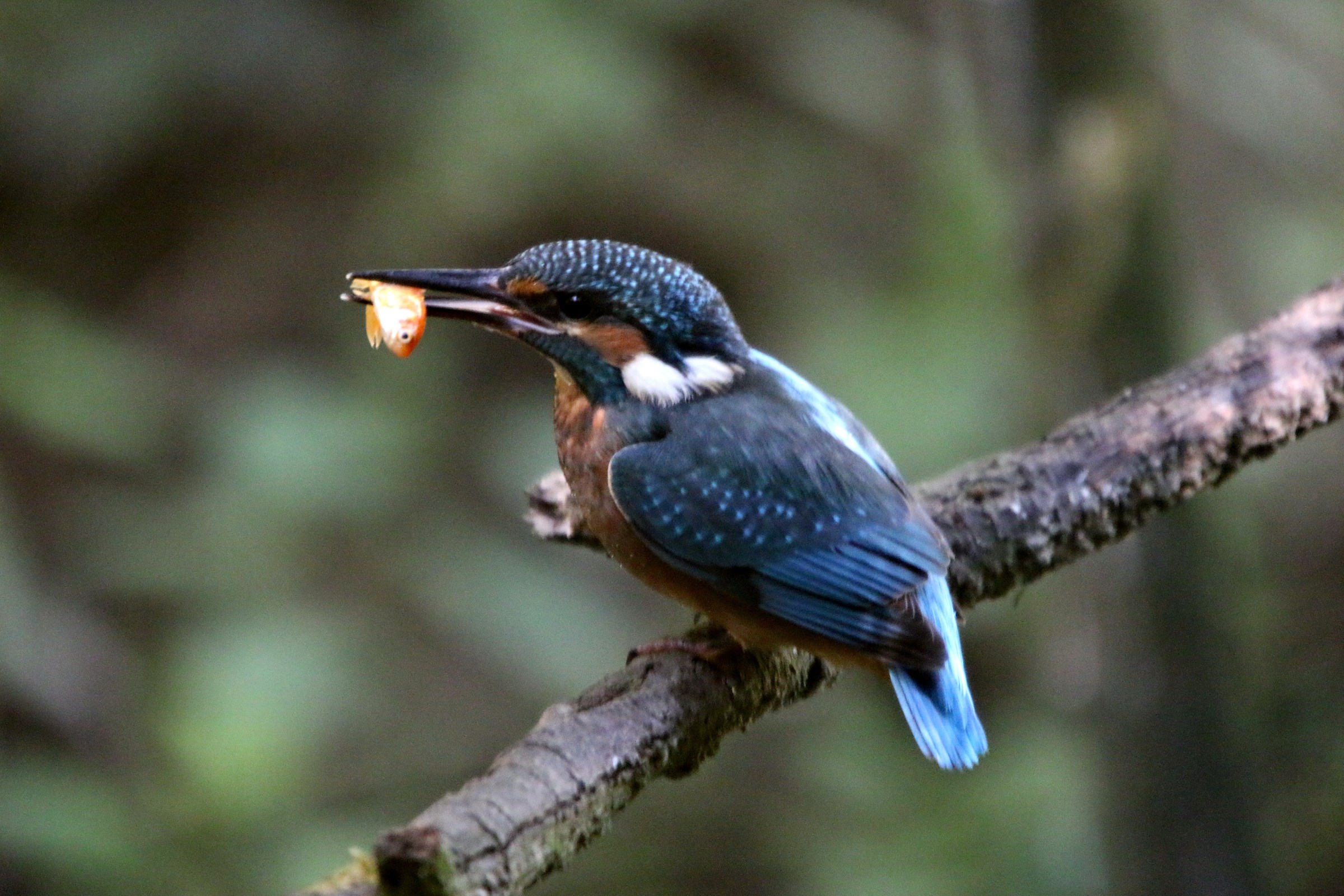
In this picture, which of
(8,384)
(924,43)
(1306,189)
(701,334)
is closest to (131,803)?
(8,384)

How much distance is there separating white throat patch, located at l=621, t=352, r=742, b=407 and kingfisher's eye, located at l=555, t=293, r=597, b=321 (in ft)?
0.35

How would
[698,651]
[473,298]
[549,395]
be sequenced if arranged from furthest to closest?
[549,395] < [473,298] < [698,651]

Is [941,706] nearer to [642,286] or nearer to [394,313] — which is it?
[642,286]

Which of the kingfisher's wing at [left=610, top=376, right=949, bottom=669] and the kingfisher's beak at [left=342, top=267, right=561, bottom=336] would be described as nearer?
the kingfisher's wing at [left=610, top=376, right=949, bottom=669]

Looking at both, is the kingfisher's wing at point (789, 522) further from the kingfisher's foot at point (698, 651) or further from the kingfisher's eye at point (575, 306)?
the kingfisher's eye at point (575, 306)

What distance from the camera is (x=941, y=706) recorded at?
213cm

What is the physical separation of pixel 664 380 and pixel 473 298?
0.34 m

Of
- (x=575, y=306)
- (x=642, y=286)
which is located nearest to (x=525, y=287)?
(x=575, y=306)

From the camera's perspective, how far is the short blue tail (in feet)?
6.77

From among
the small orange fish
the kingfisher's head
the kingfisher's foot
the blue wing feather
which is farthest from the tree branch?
the small orange fish

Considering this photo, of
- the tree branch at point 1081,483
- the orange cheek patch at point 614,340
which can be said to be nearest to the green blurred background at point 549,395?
the tree branch at point 1081,483

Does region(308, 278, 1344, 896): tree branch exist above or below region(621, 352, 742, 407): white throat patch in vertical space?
below

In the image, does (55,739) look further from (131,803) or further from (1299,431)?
(1299,431)

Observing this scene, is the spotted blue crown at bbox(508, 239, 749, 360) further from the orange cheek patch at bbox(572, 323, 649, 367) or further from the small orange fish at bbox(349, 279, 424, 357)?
the small orange fish at bbox(349, 279, 424, 357)
